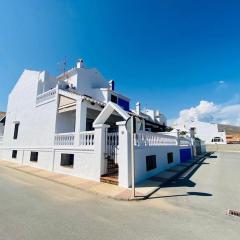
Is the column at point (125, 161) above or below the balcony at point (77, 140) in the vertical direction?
below

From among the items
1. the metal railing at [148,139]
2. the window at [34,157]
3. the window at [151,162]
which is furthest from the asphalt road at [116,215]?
the window at [34,157]

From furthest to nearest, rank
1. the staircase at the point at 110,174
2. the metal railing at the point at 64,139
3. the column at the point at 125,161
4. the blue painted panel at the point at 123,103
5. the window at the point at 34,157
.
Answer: the blue painted panel at the point at 123,103 < the window at the point at 34,157 < the metal railing at the point at 64,139 < the staircase at the point at 110,174 < the column at the point at 125,161

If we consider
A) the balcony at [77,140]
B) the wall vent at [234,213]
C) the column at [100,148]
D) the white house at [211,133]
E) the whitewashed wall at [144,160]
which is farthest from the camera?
the white house at [211,133]

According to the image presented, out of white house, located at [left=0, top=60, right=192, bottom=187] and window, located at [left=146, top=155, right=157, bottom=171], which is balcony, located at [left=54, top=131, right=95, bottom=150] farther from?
window, located at [left=146, top=155, right=157, bottom=171]

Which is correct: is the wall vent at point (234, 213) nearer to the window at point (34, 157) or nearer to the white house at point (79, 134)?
the white house at point (79, 134)

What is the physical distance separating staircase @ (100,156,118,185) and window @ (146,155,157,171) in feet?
6.17

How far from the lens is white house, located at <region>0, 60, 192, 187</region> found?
933 centimetres

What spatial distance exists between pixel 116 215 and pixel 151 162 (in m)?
5.88

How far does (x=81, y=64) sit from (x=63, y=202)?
18.0 metres

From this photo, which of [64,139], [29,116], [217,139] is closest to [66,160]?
[64,139]

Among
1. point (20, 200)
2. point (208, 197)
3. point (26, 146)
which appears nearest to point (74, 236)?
point (20, 200)

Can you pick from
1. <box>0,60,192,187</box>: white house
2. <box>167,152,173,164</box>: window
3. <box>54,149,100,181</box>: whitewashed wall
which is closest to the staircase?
<box>0,60,192,187</box>: white house

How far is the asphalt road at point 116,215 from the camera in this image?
3902 mm

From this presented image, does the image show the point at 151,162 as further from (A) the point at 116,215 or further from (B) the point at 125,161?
(A) the point at 116,215
